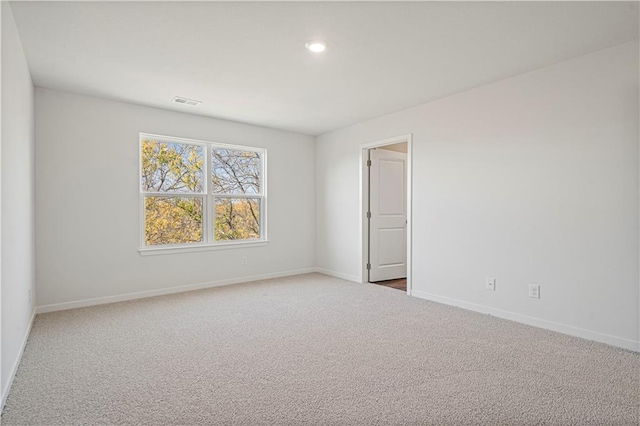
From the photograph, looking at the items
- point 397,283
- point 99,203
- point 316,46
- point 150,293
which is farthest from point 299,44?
point 397,283

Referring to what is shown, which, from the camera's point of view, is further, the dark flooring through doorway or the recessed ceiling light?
the dark flooring through doorway

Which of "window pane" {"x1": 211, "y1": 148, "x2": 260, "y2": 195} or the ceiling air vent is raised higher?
the ceiling air vent

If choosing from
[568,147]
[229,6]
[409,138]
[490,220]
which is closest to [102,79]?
[229,6]

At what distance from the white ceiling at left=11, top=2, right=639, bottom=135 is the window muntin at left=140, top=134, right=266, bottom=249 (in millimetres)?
876

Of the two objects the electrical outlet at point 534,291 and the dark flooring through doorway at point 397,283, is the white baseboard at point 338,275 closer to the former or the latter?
the dark flooring through doorway at point 397,283

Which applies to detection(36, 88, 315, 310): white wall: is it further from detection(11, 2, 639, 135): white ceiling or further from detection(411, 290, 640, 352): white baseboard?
detection(411, 290, 640, 352): white baseboard

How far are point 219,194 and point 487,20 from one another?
3.83m

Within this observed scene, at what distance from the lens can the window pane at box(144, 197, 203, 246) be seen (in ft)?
14.9

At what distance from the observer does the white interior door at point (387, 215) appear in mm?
5344

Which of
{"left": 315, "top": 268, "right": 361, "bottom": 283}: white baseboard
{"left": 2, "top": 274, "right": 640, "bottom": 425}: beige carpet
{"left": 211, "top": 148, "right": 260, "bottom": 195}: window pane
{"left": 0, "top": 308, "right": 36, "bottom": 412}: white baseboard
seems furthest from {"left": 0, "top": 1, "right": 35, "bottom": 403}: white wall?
{"left": 315, "top": 268, "right": 361, "bottom": 283}: white baseboard

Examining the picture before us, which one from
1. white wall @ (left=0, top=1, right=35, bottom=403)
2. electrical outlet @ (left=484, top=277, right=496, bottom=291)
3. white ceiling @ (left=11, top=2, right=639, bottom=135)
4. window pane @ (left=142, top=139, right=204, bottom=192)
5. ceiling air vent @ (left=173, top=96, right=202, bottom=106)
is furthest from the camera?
window pane @ (left=142, top=139, right=204, bottom=192)

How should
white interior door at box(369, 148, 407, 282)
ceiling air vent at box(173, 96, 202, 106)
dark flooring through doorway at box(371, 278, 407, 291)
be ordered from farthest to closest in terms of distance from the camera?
white interior door at box(369, 148, 407, 282), dark flooring through doorway at box(371, 278, 407, 291), ceiling air vent at box(173, 96, 202, 106)

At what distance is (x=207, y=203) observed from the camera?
Result: 4.95 m

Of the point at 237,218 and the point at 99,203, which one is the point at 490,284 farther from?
the point at 99,203
